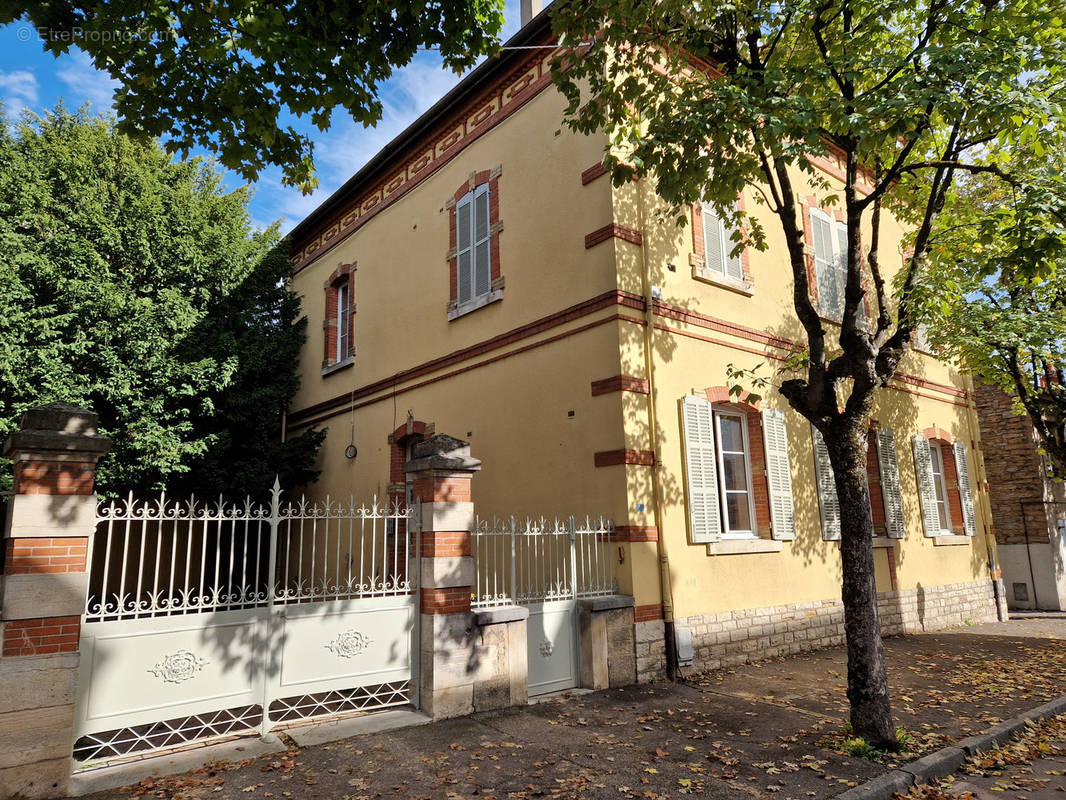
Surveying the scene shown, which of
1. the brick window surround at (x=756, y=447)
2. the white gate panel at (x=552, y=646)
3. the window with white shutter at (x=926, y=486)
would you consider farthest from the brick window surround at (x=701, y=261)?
the window with white shutter at (x=926, y=486)

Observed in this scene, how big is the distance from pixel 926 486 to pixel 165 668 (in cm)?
1230

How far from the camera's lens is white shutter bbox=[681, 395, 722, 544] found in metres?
8.32

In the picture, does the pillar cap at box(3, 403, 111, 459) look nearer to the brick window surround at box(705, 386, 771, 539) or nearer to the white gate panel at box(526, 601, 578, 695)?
the white gate panel at box(526, 601, 578, 695)

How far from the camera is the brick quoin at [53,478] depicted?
4.66m

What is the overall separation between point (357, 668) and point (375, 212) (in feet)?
32.7

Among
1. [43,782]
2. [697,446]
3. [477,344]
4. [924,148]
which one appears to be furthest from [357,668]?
[924,148]

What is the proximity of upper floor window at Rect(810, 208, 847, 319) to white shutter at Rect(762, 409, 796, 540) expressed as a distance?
280cm

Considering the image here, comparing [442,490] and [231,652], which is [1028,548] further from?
[231,652]

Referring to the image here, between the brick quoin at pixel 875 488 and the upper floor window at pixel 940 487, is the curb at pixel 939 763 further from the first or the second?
the upper floor window at pixel 940 487

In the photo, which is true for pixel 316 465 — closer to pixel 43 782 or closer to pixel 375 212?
pixel 375 212

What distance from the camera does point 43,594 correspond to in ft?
15.2

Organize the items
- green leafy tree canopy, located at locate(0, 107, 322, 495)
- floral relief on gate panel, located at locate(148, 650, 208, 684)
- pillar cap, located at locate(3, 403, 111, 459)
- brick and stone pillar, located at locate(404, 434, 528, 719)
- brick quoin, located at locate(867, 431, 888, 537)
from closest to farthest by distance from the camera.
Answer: pillar cap, located at locate(3, 403, 111, 459) → floral relief on gate panel, located at locate(148, 650, 208, 684) → brick and stone pillar, located at locate(404, 434, 528, 719) → green leafy tree canopy, located at locate(0, 107, 322, 495) → brick quoin, located at locate(867, 431, 888, 537)

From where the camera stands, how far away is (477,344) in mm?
10344

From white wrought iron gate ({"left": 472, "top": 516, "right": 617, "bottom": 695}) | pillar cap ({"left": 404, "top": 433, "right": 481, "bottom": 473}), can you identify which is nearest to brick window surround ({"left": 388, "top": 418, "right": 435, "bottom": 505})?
white wrought iron gate ({"left": 472, "top": 516, "right": 617, "bottom": 695})
